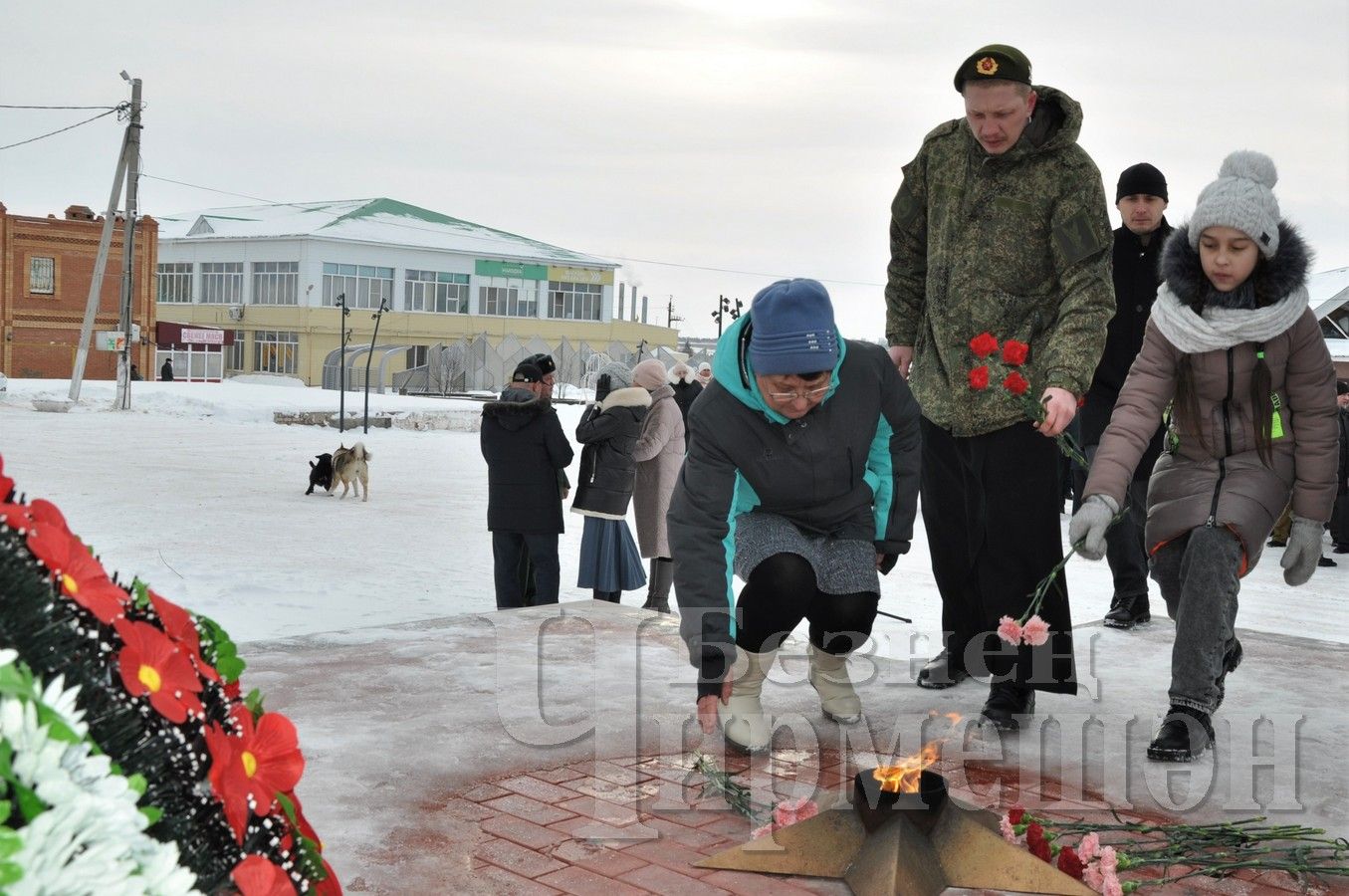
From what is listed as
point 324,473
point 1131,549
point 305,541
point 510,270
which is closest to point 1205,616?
point 1131,549

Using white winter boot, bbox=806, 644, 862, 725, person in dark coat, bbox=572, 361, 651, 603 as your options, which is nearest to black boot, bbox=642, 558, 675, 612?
person in dark coat, bbox=572, 361, 651, 603

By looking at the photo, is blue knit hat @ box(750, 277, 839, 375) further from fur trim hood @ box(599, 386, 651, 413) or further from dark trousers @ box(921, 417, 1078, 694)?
fur trim hood @ box(599, 386, 651, 413)

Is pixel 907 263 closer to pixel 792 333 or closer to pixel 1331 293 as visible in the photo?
pixel 792 333

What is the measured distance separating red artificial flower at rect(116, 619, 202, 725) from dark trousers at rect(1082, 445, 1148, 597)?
4648 millimetres

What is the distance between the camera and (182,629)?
68.9 inches

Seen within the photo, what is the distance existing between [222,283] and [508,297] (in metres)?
14.3

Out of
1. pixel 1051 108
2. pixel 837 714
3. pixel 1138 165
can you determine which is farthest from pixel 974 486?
pixel 1138 165

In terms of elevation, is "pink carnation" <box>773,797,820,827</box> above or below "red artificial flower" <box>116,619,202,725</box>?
below

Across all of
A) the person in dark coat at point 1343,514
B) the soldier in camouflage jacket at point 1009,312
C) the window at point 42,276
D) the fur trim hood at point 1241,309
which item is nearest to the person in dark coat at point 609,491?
the soldier in camouflage jacket at point 1009,312

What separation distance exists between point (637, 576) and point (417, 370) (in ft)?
144

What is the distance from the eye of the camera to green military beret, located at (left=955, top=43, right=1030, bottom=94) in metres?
3.94

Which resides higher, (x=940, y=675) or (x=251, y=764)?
(x=251, y=764)

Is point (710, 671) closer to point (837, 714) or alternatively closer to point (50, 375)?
point (837, 714)

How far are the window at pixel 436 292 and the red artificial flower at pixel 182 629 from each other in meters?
67.2
